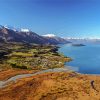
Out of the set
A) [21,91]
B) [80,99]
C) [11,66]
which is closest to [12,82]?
[21,91]

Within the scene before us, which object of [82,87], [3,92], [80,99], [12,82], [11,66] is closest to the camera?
[80,99]

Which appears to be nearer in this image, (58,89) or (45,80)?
(58,89)

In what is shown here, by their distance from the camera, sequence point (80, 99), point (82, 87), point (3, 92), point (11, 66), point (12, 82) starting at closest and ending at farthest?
point (80, 99) → point (3, 92) → point (82, 87) → point (12, 82) → point (11, 66)

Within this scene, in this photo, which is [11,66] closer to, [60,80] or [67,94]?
[60,80]

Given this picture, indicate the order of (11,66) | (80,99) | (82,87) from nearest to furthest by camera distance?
(80,99) → (82,87) → (11,66)

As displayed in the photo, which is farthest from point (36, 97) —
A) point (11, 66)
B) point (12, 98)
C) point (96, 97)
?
point (11, 66)

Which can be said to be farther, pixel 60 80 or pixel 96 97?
pixel 60 80

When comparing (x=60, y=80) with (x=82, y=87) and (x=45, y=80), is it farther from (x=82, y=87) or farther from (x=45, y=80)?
(x=82, y=87)

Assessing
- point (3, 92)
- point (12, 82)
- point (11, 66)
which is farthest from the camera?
point (11, 66)
